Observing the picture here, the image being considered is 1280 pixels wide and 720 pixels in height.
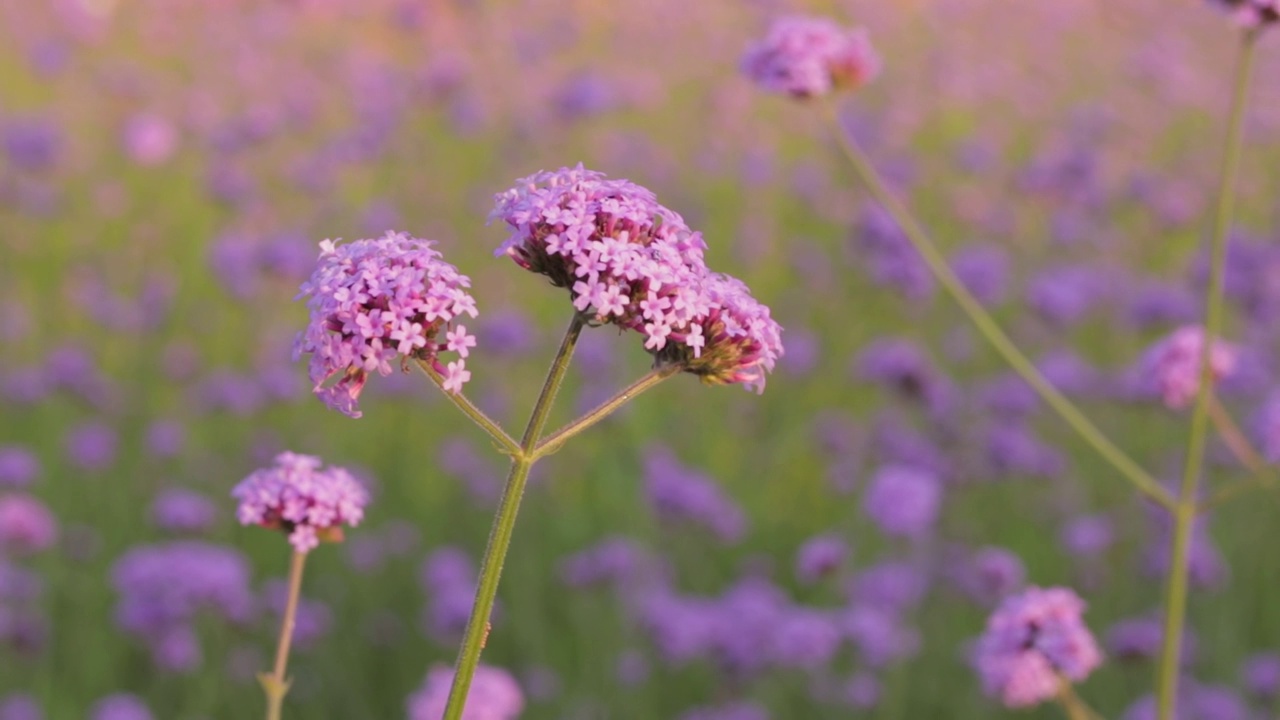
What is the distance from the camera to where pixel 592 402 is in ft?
16.0

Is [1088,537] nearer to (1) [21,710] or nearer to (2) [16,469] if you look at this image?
(1) [21,710]

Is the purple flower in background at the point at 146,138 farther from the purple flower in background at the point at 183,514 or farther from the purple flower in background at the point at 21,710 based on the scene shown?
the purple flower in background at the point at 21,710

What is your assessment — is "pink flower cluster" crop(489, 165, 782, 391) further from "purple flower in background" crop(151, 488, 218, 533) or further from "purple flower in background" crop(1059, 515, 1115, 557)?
"purple flower in background" crop(1059, 515, 1115, 557)

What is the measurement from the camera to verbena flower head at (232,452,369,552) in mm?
1556

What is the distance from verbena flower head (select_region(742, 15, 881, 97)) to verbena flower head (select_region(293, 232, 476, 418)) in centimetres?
167

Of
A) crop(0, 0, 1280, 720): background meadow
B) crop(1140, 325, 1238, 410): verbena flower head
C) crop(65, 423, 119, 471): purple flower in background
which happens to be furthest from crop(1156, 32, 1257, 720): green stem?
crop(65, 423, 119, 471): purple flower in background

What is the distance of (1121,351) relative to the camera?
20.7ft

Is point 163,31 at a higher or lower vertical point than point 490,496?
higher

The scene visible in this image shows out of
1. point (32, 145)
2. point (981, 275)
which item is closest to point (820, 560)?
point (981, 275)

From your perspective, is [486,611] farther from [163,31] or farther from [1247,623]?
[163,31]

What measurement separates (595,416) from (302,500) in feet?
1.69

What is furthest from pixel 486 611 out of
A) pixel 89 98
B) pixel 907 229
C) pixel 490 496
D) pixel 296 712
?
pixel 89 98

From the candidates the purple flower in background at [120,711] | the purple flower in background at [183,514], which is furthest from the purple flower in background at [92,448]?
the purple flower in background at [120,711]

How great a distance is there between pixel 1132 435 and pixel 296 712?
3407 mm
